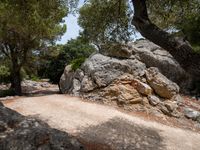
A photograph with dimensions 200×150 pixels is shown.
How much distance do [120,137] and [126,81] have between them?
5611mm

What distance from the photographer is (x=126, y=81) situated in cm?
1792

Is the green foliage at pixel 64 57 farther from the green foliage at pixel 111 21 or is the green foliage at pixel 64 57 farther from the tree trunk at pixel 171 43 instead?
the tree trunk at pixel 171 43

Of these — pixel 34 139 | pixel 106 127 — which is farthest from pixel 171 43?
pixel 106 127

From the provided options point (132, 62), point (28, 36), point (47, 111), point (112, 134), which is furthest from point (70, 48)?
point (112, 134)

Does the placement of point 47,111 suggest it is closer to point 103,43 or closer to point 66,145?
point 103,43

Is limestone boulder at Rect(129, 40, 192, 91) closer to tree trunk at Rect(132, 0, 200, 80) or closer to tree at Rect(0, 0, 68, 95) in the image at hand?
tree at Rect(0, 0, 68, 95)

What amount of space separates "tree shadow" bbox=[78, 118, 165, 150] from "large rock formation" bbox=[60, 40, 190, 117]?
3142 mm

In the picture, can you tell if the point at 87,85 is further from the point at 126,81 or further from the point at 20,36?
the point at 20,36

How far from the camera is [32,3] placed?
11.6m

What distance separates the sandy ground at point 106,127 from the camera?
12.2 m

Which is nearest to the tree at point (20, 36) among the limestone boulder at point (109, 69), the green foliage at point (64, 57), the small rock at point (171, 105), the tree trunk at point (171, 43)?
the limestone boulder at point (109, 69)

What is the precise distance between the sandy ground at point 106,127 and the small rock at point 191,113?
2345mm

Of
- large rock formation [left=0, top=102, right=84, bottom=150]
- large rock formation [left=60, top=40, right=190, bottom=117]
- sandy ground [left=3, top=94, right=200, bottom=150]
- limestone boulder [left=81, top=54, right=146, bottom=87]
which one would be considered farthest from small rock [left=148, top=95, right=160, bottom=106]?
large rock formation [left=0, top=102, right=84, bottom=150]

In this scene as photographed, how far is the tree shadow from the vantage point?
38.5 ft
